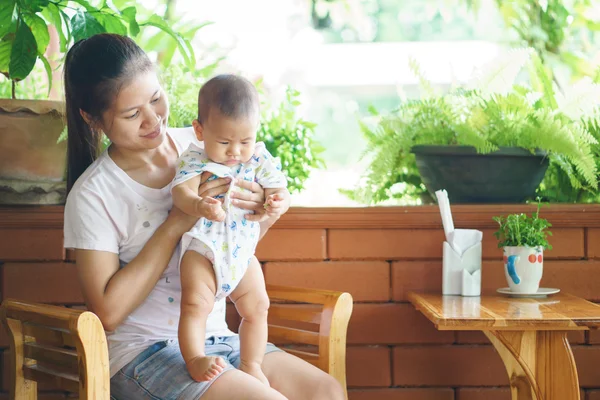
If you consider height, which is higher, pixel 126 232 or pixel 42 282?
pixel 126 232

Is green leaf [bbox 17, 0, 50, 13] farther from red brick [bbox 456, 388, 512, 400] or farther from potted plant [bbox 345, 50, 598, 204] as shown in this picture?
red brick [bbox 456, 388, 512, 400]

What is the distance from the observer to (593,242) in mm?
2176

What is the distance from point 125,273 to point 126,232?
112 mm

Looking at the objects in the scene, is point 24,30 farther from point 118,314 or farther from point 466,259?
point 466,259

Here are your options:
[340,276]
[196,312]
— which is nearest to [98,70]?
[196,312]

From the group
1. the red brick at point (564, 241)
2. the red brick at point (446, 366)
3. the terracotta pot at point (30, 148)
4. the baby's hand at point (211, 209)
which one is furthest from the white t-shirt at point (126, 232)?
the red brick at point (564, 241)

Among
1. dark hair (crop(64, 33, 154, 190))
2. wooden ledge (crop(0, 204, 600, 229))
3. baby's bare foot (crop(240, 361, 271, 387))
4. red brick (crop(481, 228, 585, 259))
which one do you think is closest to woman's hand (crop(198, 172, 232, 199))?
dark hair (crop(64, 33, 154, 190))

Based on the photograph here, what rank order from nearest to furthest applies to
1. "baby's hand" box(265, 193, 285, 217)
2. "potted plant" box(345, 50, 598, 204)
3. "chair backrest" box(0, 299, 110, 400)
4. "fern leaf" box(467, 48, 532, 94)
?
"chair backrest" box(0, 299, 110, 400), "baby's hand" box(265, 193, 285, 217), "potted plant" box(345, 50, 598, 204), "fern leaf" box(467, 48, 532, 94)

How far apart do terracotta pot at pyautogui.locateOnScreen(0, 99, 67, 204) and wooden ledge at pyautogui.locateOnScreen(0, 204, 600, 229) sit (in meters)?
0.66

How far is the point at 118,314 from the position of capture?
161 cm

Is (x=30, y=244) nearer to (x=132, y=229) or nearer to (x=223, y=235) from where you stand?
(x=132, y=229)

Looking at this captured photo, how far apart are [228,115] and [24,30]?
744mm

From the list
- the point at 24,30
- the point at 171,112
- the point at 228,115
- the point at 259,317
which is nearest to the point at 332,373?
the point at 259,317

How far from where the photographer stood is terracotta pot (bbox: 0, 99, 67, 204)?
1.99m
